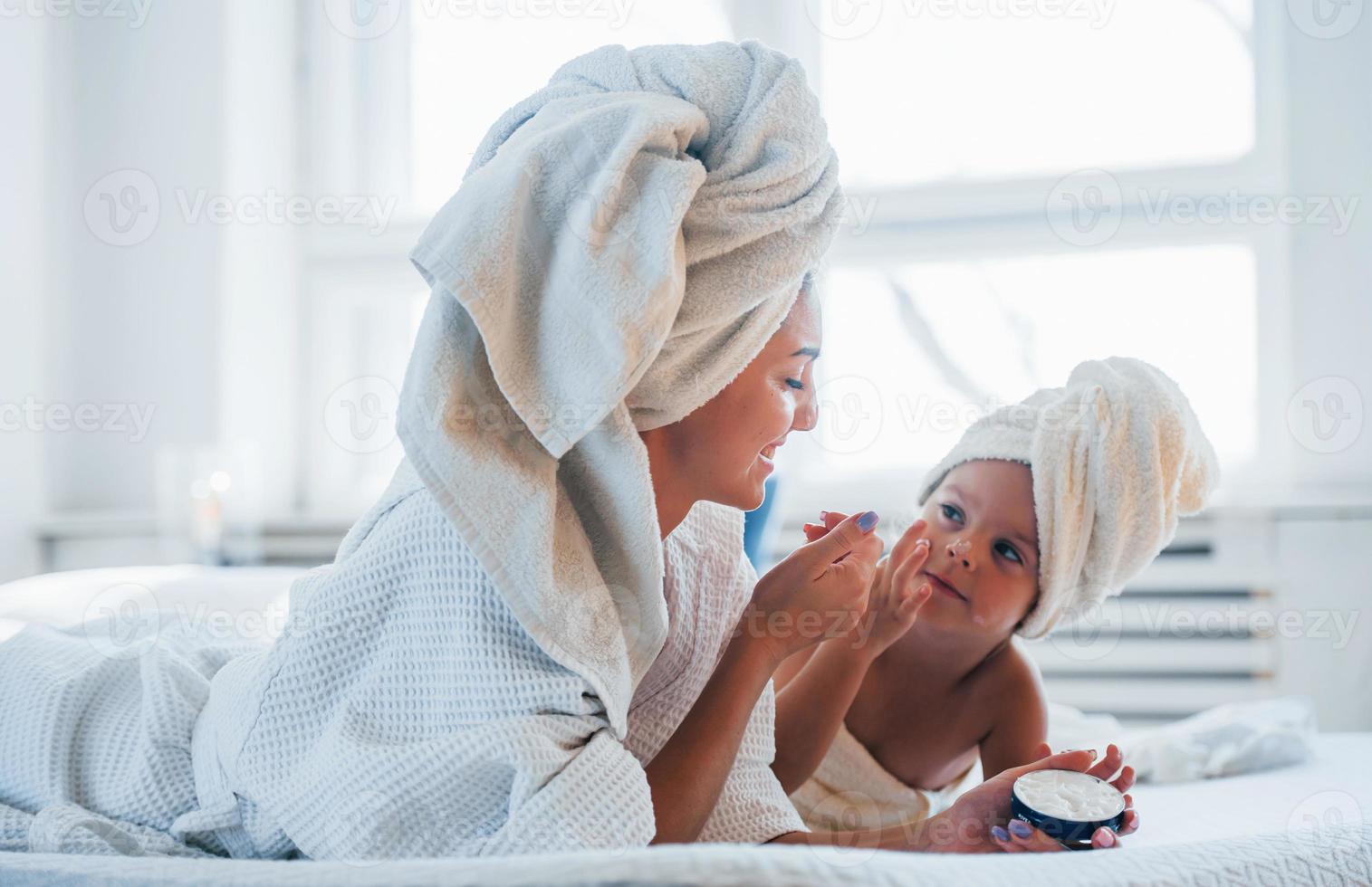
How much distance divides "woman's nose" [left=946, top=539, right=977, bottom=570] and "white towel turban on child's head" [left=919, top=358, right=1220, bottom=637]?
0.29 feet

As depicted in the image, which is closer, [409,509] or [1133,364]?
[409,509]

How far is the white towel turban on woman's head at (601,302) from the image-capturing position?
2.44 ft

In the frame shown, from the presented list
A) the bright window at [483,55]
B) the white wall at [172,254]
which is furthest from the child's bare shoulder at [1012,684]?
the white wall at [172,254]

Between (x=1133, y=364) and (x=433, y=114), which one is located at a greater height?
(x=433, y=114)

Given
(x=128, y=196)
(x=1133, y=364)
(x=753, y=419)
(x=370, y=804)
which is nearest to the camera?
(x=370, y=804)

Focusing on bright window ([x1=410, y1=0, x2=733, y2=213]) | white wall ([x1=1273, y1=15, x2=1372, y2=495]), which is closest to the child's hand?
white wall ([x1=1273, y1=15, x2=1372, y2=495])

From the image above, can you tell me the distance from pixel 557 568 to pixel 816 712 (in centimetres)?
49

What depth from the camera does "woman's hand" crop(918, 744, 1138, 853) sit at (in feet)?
3.09

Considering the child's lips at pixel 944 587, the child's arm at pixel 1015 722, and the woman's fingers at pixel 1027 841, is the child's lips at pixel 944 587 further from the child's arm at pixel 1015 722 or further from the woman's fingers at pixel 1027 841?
the woman's fingers at pixel 1027 841

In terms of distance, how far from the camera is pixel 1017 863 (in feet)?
2.33

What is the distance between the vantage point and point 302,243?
295 cm

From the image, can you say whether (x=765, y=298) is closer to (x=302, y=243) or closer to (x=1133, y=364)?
(x=1133, y=364)

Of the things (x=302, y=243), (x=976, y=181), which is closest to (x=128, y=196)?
(x=302, y=243)

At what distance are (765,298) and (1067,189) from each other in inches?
70.6
